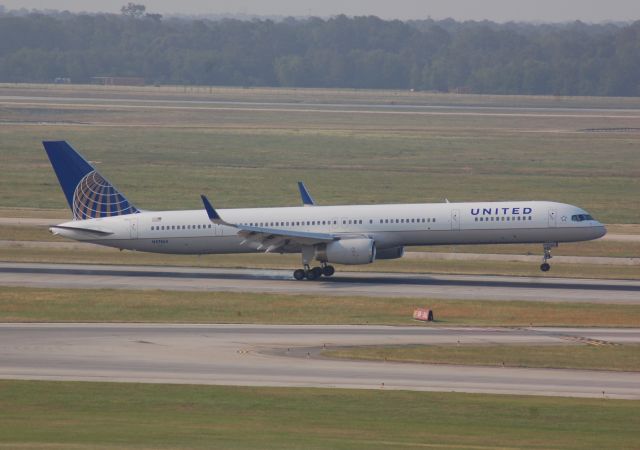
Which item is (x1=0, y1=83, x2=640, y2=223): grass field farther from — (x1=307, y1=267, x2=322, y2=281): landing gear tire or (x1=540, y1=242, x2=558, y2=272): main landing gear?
(x1=307, y1=267, x2=322, y2=281): landing gear tire

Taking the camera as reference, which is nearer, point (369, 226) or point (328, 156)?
point (369, 226)

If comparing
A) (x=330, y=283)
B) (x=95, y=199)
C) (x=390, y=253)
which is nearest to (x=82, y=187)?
(x=95, y=199)

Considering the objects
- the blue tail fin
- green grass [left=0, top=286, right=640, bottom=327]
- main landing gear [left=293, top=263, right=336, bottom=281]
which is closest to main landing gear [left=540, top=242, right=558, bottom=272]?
green grass [left=0, top=286, right=640, bottom=327]

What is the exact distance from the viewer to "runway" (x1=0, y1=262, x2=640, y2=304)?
203ft

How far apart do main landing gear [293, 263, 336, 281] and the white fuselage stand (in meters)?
1.35

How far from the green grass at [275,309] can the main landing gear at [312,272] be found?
6.73 metres

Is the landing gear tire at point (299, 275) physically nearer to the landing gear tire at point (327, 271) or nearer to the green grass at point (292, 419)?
the landing gear tire at point (327, 271)

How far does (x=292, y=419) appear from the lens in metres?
37.1

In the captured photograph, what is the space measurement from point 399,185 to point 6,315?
64.4m

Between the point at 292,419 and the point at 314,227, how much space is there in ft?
106

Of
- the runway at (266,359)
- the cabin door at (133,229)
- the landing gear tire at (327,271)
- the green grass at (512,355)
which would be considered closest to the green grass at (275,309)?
the runway at (266,359)

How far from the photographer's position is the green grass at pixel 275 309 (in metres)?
54.5

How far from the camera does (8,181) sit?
380 ft

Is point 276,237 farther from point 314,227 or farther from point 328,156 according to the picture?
point 328,156
